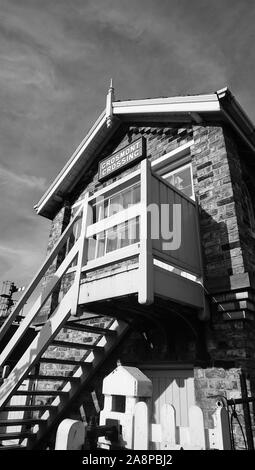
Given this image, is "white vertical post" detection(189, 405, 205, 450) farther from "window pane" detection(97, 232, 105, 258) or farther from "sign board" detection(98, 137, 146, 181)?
"sign board" detection(98, 137, 146, 181)

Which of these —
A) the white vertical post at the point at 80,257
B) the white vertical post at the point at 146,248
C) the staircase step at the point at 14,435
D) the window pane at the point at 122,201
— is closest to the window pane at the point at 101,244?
the window pane at the point at 122,201

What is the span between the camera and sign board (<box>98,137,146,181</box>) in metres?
7.29

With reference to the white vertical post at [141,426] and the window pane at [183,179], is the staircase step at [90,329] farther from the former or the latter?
the window pane at [183,179]

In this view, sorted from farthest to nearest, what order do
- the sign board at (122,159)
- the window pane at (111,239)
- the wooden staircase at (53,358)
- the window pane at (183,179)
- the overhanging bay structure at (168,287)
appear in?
1. the sign board at (122,159)
2. the window pane at (183,179)
3. the window pane at (111,239)
4. the wooden staircase at (53,358)
5. the overhanging bay structure at (168,287)

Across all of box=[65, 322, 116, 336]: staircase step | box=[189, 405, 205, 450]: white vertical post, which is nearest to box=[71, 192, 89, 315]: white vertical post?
box=[65, 322, 116, 336]: staircase step

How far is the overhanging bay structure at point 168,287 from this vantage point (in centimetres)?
407

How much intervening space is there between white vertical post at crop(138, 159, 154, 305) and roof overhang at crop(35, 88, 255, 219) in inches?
96.8

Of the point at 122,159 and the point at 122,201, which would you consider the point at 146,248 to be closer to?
the point at 122,201

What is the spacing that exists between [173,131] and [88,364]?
4.87 m

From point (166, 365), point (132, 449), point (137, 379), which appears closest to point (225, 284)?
point (166, 365)

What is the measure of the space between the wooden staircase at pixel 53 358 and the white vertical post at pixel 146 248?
1067mm

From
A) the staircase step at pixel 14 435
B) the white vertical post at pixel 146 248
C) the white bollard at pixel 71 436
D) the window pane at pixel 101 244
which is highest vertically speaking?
the window pane at pixel 101 244

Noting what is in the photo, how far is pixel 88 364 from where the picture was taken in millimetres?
5484

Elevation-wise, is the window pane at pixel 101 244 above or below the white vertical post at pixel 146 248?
above
